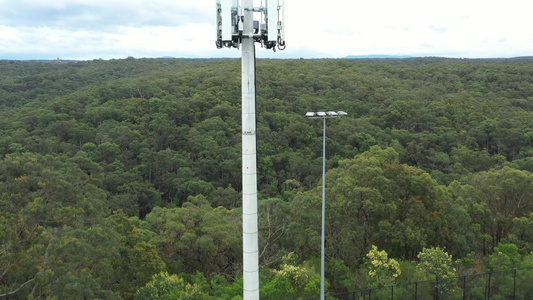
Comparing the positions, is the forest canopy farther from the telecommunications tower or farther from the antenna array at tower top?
the antenna array at tower top

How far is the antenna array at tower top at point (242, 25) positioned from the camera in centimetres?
1195

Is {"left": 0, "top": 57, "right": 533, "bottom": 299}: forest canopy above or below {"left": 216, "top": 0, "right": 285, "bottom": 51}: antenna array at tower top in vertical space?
A: below

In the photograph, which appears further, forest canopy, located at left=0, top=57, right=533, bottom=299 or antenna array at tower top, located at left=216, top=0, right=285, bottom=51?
forest canopy, located at left=0, top=57, right=533, bottom=299

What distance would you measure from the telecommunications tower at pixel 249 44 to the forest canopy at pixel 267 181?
7765 millimetres

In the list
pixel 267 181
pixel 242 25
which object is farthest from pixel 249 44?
pixel 267 181

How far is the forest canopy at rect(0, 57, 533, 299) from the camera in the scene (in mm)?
19562

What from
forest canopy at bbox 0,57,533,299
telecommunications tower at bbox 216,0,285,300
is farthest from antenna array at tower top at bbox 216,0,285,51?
forest canopy at bbox 0,57,533,299

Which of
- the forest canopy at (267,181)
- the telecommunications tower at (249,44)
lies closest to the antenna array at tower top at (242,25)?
the telecommunications tower at (249,44)

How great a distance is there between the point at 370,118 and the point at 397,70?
55.5 meters

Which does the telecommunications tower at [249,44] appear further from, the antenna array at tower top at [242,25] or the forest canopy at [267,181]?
the forest canopy at [267,181]

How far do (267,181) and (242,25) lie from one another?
46236 mm

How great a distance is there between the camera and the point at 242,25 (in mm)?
12141

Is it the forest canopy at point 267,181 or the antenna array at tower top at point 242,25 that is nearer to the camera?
the antenna array at tower top at point 242,25

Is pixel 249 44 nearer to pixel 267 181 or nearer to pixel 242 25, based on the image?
pixel 242 25
